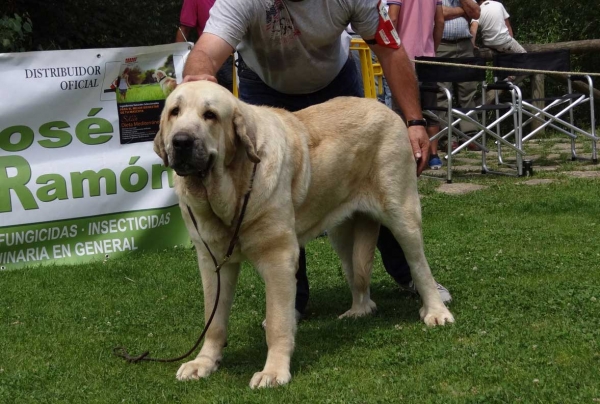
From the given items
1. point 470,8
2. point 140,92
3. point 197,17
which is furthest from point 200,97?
point 470,8

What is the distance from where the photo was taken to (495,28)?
41.4ft

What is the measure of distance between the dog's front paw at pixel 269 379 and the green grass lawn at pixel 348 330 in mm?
60

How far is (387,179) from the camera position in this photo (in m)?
4.74

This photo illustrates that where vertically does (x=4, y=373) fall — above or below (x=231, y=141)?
below

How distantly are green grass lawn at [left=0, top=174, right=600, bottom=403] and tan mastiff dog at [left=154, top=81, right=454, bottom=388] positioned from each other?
0.70 ft

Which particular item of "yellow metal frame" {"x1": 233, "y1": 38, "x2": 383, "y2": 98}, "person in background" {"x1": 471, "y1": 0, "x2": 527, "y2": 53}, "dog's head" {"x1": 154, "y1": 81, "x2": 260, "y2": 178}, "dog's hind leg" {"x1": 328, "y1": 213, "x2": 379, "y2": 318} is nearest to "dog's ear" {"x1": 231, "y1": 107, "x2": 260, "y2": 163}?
"dog's head" {"x1": 154, "y1": 81, "x2": 260, "y2": 178}

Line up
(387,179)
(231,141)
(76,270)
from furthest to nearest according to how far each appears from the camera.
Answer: (76,270) < (387,179) < (231,141)

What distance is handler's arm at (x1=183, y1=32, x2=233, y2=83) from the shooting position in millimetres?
4187

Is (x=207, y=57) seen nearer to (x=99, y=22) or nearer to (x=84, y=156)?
(x=84, y=156)

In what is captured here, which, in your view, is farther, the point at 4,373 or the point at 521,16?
the point at 521,16

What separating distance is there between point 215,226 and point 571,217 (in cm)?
434

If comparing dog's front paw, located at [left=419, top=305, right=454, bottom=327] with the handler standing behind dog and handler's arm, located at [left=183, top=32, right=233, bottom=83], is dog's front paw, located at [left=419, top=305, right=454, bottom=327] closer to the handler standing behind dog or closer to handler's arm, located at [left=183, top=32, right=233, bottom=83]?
the handler standing behind dog

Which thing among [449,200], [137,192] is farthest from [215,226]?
[449,200]

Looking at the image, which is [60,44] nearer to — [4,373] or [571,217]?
[571,217]
